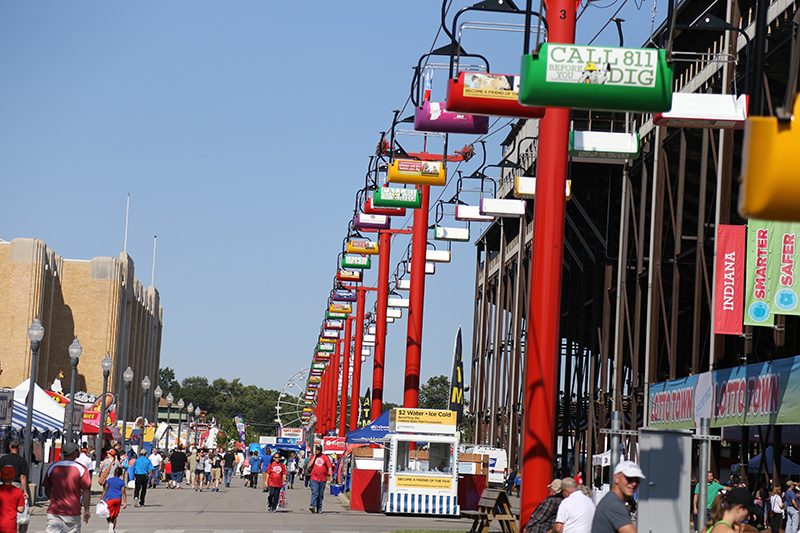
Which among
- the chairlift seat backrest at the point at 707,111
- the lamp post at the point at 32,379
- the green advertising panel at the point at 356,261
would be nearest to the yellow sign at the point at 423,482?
the lamp post at the point at 32,379

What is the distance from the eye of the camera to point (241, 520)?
24.3 metres

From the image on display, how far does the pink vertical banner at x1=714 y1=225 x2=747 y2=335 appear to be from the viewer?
2567cm

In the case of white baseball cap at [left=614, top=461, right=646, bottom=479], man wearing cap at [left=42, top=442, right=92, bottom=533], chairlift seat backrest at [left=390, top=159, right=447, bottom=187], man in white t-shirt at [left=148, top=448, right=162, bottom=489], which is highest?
chairlift seat backrest at [left=390, top=159, right=447, bottom=187]

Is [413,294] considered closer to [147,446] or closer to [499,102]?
[499,102]

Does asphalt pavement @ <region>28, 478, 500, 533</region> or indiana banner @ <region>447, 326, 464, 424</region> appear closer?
asphalt pavement @ <region>28, 478, 500, 533</region>

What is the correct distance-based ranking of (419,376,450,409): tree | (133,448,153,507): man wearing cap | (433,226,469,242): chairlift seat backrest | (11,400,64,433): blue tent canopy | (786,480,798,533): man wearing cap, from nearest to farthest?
(786,480,798,533): man wearing cap < (133,448,153,507): man wearing cap < (11,400,64,433): blue tent canopy < (433,226,469,242): chairlift seat backrest < (419,376,450,409): tree

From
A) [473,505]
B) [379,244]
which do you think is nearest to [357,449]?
[473,505]

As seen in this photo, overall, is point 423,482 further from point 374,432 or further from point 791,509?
point 791,509

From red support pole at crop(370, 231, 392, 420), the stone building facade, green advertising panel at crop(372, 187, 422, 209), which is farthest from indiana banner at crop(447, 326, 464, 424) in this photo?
the stone building facade

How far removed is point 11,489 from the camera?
1213 cm

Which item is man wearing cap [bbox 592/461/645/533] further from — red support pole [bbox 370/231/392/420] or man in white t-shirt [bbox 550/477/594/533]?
red support pole [bbox 370/231/392/420]

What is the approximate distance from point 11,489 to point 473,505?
18190 mm

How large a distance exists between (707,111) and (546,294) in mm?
4018

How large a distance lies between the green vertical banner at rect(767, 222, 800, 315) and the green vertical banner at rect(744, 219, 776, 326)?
0.08 m
